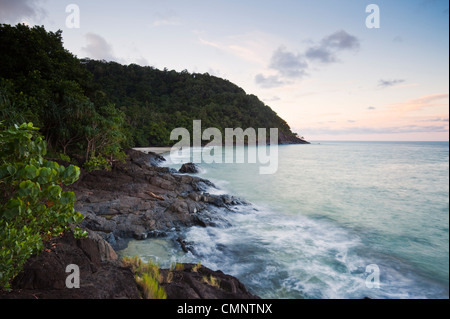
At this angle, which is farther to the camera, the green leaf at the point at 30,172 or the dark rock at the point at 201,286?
the dark rock at the point at 201,286

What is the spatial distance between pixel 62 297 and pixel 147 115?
183 feet

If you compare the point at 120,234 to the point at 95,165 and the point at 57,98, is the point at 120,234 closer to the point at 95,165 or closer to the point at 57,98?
the point at 95,165

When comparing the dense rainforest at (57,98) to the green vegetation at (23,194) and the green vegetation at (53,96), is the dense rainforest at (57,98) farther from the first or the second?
the green vegetation at (23,194)

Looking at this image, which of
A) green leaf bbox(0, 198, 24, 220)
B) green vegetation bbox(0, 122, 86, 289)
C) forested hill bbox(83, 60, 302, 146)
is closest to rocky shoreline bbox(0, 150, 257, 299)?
green vegetation bbox(0, 122, 86, 289)

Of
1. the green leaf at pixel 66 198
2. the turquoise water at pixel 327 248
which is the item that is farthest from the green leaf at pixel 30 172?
the turquoise water at pixel 327 248

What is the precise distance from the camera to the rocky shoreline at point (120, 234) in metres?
3.14

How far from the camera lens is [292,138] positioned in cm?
11394

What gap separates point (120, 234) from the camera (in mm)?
7094

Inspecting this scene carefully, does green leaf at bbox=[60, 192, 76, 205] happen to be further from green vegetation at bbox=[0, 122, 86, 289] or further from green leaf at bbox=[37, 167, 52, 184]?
green leaf at bbox=[37, 167, 52, 184]

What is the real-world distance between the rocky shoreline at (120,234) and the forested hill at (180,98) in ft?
138

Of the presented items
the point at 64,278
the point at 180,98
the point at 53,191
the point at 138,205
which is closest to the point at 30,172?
the point at 53,191

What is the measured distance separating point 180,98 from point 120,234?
84588 mm

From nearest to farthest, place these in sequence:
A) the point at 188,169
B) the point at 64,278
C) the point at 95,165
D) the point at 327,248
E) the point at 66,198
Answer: the point at 66,198 < the point at 64,278 < the point at 327,248 < the point at 95,165 < the point at 188,169

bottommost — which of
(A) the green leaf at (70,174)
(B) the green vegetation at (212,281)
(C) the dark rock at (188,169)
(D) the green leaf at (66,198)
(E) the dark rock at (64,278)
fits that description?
(B) the green vegetation at (212,281)
